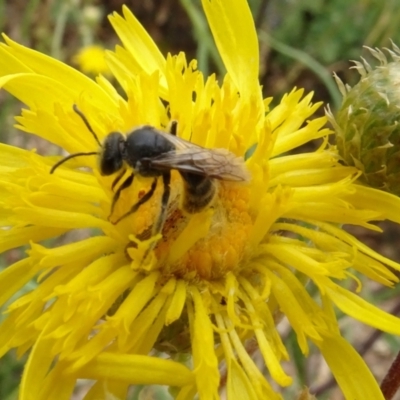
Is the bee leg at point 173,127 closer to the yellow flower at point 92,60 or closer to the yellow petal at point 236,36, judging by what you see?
the yellow petal at point 236,36

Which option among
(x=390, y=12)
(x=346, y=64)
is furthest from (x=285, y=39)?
(x=390, y=12)

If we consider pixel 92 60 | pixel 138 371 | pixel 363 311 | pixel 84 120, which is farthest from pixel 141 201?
pixel 92 60

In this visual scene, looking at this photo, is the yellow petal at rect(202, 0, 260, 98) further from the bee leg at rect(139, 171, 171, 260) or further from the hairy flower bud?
the bee leg at rect(139, 171, 171, 260)

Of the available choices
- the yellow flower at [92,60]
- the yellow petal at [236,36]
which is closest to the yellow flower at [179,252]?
the yellow petal at [236,36]

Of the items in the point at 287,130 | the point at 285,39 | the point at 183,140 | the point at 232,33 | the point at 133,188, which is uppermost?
the point at 285,39

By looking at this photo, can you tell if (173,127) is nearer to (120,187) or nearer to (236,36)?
(120,187)

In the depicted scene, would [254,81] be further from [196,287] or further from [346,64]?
[346,64]
